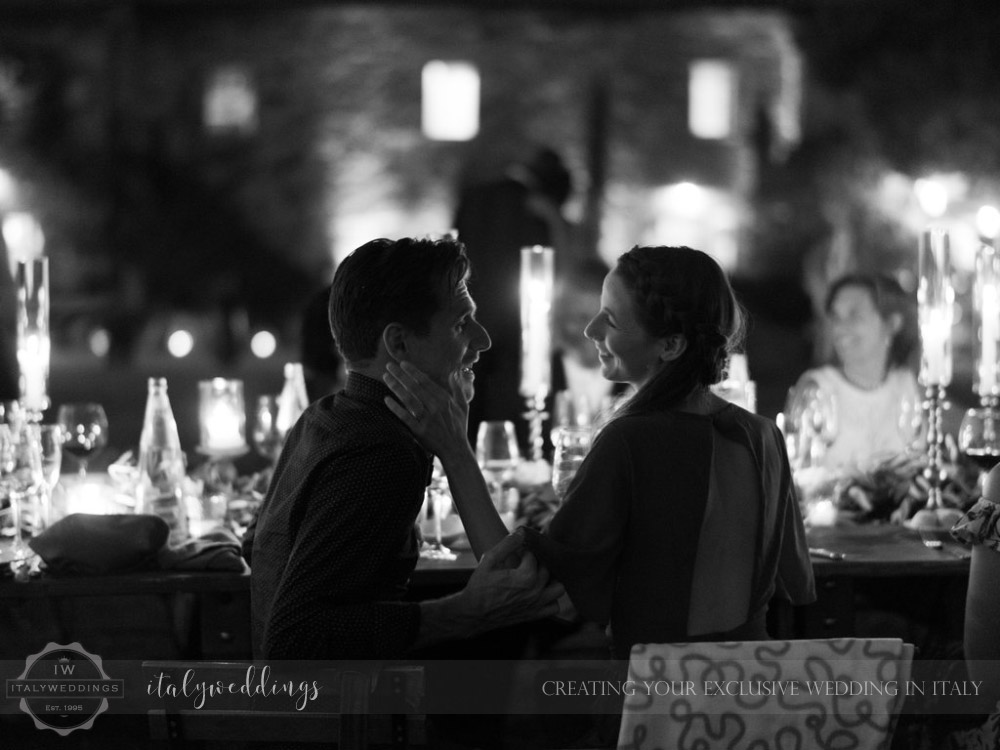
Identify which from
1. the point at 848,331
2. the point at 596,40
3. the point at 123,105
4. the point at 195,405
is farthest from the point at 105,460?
the point at 848,331

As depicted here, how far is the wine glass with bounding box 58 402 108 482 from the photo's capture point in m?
2.94

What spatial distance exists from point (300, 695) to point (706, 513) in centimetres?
64

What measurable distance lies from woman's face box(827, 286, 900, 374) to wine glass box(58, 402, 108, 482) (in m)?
3.37

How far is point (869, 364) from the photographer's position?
16.6 feet

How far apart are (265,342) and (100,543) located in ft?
9.43

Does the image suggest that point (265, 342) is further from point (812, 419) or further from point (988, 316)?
point (988, 316)

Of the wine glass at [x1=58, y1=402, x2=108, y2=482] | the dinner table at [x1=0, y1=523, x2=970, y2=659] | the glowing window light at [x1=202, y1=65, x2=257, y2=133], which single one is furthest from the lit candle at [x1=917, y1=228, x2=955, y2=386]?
the glowing window light at [x1=202, y1=65, x2=257, y2=133]

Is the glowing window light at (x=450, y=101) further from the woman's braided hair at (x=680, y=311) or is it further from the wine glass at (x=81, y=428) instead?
the woman's braided hair at (x=680, y=311)

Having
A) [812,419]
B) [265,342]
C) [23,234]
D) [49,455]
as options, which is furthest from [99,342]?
[812,419]

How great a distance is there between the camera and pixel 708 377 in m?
1.73

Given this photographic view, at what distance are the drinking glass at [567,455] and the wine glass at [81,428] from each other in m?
1.24

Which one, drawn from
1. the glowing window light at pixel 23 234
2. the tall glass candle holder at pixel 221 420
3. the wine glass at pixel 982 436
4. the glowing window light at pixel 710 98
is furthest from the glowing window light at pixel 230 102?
the wine glass at pixel 982 436

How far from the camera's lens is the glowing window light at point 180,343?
16.7ft

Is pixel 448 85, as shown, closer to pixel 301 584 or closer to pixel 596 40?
pixel 596 40
